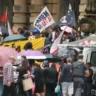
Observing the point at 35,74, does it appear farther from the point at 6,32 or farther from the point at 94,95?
the point at 6,32

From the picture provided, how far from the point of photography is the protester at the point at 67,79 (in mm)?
22375

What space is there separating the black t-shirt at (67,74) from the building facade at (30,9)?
14549 millimetres

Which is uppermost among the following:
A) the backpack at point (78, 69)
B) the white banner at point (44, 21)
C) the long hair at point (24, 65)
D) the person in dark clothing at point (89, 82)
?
the white banner at point (44, 21)

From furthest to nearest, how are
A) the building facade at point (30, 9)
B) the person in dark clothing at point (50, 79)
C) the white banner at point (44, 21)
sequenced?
the building facade at point (30, 9), the white banner at point (44, 21), the person in dark clothing at point (50, 79)

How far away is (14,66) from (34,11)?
54.5 ft

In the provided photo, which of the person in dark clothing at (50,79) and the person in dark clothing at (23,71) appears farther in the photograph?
the person in dark clothing at (50,79)

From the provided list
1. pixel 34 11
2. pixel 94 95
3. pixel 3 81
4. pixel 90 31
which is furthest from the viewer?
pixel 34 11

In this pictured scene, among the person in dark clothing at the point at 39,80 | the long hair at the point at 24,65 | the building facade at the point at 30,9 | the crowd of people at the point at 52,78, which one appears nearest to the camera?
the long hair at the point at 24,65

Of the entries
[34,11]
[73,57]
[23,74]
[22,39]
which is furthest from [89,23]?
[34,11]

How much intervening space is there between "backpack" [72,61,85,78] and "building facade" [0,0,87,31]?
14625mm

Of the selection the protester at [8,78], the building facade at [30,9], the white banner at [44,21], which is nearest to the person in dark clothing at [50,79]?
the protester at [8,78]

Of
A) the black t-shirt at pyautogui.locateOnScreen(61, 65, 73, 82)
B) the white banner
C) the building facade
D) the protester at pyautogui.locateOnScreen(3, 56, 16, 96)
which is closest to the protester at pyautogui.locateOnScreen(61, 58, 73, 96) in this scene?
the black t-shirt at pyautogui.locateOnScreen(61, 65, 73, 82)

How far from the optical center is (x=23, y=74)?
21.5 metres

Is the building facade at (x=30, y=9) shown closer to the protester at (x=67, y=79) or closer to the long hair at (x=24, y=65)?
the protester at (x=67, y=79)
